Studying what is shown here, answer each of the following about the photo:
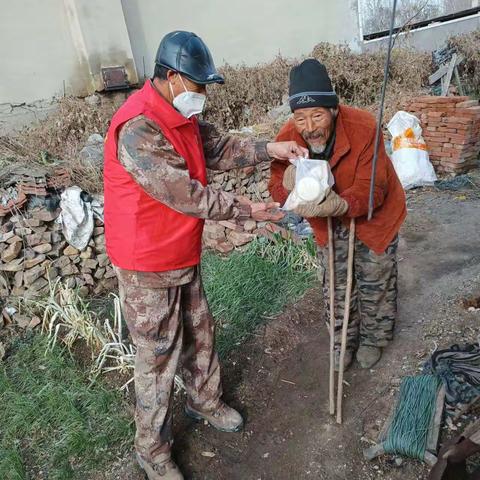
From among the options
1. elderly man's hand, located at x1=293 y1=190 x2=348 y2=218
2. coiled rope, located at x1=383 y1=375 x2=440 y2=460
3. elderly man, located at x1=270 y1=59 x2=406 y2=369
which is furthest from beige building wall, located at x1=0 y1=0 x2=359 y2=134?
coiled rope, located at x1=383 y1=375 x2=440 y2=460

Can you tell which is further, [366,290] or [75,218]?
[75,218]

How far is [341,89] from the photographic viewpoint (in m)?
8.33

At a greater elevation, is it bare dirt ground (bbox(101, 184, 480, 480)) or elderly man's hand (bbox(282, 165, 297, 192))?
elderly man's hand (bbox(282, 165, 297, 192))

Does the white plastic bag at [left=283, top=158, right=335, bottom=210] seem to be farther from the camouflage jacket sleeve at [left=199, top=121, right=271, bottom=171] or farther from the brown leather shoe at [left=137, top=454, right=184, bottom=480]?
the brown leather shoe at [left=137, top=454, right=184, bottom=480]

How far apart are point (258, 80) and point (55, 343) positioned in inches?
234

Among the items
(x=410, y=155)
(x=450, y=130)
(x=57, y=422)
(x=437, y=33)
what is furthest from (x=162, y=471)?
(x=437, y=33)

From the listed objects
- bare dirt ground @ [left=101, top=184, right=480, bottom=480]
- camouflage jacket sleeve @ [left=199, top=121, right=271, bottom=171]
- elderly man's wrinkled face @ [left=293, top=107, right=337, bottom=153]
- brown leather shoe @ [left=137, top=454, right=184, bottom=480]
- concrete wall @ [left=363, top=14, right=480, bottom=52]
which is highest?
elderly man's wrinkled face @ [left=293, top=107, right=337, bottom=153]

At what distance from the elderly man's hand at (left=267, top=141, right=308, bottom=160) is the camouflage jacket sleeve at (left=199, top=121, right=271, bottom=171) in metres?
0.09

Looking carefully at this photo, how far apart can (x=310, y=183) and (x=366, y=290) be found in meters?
1.08

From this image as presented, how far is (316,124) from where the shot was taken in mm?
2189

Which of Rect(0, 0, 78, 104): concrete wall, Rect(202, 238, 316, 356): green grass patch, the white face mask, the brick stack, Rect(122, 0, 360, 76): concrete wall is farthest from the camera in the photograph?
Rect(122, 0, 360, 76): concrete wall

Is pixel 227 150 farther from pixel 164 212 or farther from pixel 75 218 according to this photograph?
pixel 75 218

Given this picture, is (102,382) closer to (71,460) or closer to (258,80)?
(71,460)

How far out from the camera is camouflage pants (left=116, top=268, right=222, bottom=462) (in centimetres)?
209
